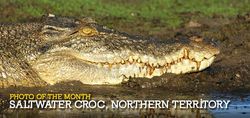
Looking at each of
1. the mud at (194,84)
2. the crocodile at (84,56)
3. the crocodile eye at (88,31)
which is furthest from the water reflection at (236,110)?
the crocodile eye at (88,31)

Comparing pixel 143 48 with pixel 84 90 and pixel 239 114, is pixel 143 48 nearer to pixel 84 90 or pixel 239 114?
pixel 84 90

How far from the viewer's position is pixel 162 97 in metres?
8.34

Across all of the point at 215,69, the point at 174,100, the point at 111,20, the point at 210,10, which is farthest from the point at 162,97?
the point at 210,10

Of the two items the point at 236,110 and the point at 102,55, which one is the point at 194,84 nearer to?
the point at 236,110

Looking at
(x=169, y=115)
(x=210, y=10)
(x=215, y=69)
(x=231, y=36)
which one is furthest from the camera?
(x=210, y=10)

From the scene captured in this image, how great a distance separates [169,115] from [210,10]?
865 cm

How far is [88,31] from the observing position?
331 inches

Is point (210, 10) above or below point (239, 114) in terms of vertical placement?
above

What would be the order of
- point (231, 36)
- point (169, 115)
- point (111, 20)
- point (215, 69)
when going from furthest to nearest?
point (111, 20) < point (231, 36) < point (215, 69) < point (169, 115)

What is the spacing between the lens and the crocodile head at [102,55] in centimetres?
829

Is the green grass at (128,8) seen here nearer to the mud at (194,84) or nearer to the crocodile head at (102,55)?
the mud at (194,84)

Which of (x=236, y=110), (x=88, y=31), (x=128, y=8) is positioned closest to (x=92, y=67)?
(x=88, y=31)

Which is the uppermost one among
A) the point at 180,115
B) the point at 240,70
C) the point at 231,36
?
the point at 231,36

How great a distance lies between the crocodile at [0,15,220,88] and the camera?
27.2 ft
